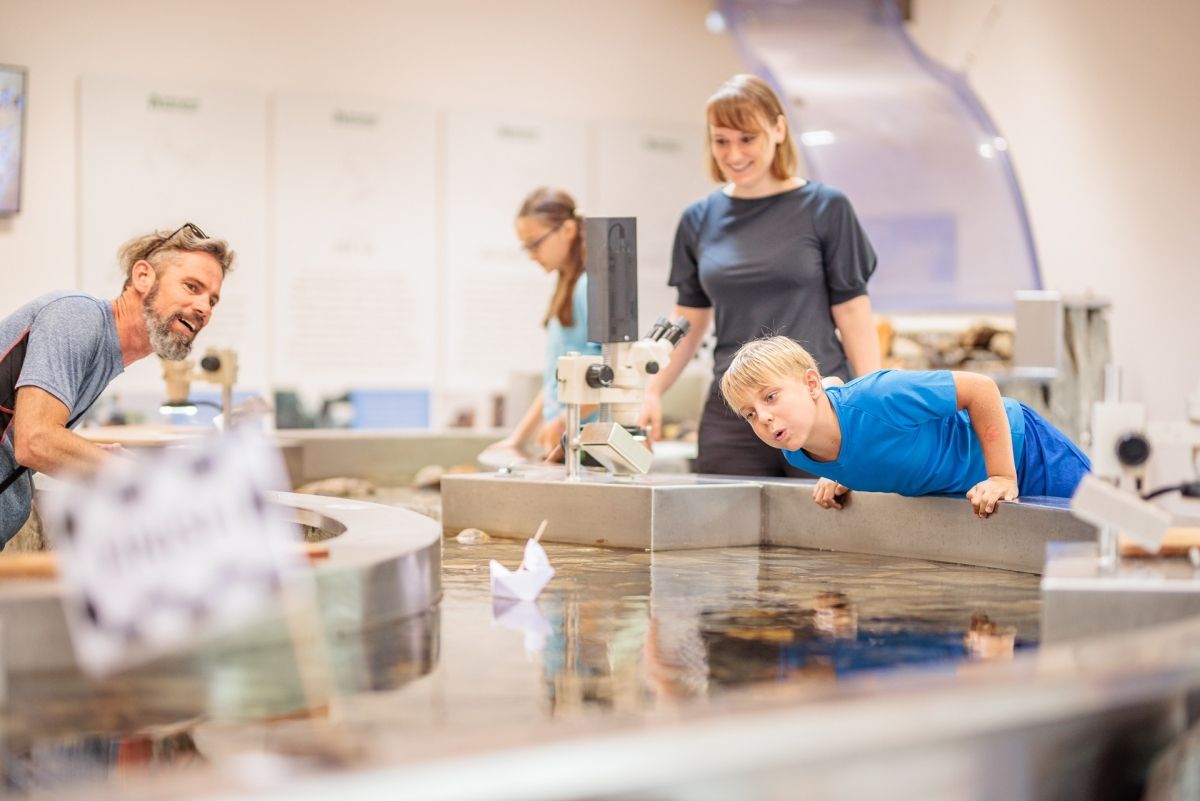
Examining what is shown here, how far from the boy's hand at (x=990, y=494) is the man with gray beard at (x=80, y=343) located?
4.85ft

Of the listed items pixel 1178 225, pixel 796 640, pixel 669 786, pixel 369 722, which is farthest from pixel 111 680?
pixel 1178 225

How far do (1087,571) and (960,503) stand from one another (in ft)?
2.83

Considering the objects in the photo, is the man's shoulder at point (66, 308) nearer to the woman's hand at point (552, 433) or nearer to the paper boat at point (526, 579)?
the paper boat at point (526, 579)

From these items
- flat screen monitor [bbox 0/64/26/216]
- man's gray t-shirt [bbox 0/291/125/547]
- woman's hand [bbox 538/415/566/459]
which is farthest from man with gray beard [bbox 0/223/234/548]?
flat screen monitor [bbox 0/64/26/216]

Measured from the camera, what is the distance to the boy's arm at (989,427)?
2646 mm

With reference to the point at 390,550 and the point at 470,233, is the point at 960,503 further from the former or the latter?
the point at 470,233

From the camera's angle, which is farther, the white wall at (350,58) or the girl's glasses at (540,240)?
the white wall at (350,58)

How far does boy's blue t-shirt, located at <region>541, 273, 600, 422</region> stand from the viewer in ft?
13.5

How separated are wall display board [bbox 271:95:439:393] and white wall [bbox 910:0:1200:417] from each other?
316 centimetres

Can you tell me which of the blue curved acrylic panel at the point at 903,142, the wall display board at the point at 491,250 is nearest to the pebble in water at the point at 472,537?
the wall display board at the point at 491,250

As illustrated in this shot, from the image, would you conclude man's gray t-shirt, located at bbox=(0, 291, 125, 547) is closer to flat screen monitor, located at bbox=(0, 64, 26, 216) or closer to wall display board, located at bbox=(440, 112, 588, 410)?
flat screen monitor, located at bbox=(0, 64, 26, 216)

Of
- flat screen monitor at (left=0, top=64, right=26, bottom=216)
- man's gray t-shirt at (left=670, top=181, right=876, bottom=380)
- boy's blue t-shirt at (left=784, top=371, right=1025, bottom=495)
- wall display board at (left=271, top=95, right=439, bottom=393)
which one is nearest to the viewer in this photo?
boy's blue t-shirt at (left=784, top=371, right=1025, bottom=495)

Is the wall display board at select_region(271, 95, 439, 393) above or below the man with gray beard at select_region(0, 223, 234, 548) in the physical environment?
above

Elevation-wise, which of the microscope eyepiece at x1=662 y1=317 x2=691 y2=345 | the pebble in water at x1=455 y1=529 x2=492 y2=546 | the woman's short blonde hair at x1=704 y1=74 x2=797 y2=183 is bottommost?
the pebble in water at x1=455 y1=529 x2=492 y2=546
